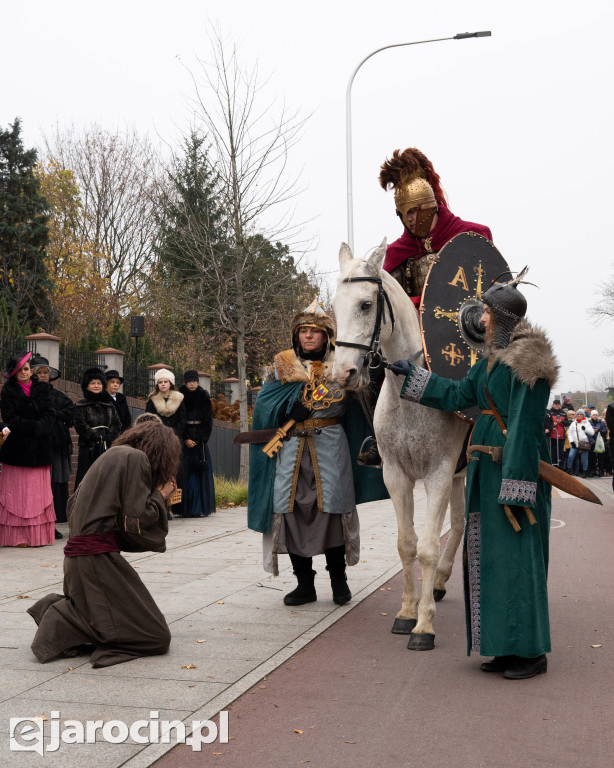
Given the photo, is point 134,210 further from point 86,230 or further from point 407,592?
point 407,592

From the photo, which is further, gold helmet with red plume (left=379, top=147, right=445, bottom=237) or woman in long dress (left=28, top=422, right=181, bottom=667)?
gold helmet with red plume (left=379, top=147, right=445, bottom=237)

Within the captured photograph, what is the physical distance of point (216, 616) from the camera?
6430 mm

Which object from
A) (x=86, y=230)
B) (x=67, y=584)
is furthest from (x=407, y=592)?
(x=86, y=230)

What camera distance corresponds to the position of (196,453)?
13.7 metres

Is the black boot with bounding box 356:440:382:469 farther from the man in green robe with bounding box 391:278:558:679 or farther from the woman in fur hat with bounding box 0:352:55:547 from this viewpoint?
the woman in fur hat with bounding box 0:352:55:547

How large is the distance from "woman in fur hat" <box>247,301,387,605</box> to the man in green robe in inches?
62.3

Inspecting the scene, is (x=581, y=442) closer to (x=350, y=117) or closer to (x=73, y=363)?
(x=350, y=117)

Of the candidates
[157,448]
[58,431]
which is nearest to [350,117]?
[58,431]

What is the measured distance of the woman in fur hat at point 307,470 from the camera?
6.67 m

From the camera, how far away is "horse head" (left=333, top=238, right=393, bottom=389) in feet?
17.5

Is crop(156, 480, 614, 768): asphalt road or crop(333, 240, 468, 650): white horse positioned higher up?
crop(333, 240, 468, 650): white horse

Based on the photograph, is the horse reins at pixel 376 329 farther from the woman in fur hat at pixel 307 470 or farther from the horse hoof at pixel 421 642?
the horse hoof at pixel 421 642

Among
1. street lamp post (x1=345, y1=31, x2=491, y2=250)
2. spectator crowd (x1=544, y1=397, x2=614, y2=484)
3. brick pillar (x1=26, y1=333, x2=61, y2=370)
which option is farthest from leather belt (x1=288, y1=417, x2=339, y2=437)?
spectator crowd (x1=544, y1=397, x2=614, y2=484)

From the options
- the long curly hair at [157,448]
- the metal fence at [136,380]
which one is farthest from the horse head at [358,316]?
the metal fence at [136,380]
